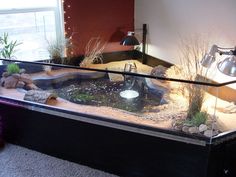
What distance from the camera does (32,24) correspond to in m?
4.88

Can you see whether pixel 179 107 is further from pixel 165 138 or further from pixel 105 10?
pixel 105 10

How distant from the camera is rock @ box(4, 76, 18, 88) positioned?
141 inches

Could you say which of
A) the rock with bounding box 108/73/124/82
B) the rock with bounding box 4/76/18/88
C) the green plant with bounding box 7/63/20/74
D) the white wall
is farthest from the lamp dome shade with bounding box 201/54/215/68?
the rock with bounding box 4/76/18/88

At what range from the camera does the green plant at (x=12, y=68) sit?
3.47 metres

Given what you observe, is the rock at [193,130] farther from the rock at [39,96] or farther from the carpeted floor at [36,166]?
the rock at [39,96]

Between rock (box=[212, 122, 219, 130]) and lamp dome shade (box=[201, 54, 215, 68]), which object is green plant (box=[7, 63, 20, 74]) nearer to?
lamp dome shade (box=[201, 54, 215, 68])

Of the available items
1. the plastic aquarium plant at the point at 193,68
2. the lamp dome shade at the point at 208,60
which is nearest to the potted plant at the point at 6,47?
the plastic aquarium plant at the point at 193,68

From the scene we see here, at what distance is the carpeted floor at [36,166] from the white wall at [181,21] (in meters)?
2.22

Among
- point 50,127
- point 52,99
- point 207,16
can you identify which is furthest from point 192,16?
point 50,127

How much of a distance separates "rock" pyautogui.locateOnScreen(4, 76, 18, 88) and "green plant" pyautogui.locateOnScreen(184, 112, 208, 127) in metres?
2.05

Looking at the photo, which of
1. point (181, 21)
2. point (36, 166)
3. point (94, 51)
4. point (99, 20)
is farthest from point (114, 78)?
point (99, 20)

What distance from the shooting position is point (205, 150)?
88.2 inches

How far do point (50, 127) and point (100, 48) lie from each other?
275cm

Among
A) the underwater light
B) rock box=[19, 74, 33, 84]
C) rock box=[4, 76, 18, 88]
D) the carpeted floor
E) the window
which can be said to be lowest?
the carpeted floor
